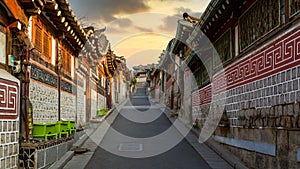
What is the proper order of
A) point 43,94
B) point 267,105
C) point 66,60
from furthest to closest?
point 66,60, point 43,94, point 267,105

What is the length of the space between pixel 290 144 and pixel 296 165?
1.38ft

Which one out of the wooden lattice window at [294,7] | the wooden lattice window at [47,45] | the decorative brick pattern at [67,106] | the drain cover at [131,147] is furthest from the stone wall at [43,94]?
the wooden lattice window at [294,7]

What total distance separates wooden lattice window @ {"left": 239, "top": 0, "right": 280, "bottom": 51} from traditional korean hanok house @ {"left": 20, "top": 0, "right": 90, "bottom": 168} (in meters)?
5.40

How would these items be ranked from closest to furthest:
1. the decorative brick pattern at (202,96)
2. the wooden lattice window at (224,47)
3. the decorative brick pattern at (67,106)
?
the wooden lattice window at (224,47), the decorative brick pattern at (67,106), the decorative brick pattern at (202,96)

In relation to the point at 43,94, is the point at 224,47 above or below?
above

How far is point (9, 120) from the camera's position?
A: 7.42 m

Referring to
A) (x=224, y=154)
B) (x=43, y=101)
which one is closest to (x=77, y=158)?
(x=43, y=101)

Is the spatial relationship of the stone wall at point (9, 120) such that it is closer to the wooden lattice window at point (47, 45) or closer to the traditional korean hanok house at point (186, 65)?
the wooden lattice window at point (47, 45)

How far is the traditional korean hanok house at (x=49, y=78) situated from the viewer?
8454mm

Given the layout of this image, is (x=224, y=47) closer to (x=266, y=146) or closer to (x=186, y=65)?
(x=266, y=146)

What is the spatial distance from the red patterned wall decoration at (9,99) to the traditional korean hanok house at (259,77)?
5.66m

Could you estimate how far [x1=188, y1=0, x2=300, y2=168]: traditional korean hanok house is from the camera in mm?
6691

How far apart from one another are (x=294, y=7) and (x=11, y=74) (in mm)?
6205

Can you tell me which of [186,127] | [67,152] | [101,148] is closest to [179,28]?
[186,127]
